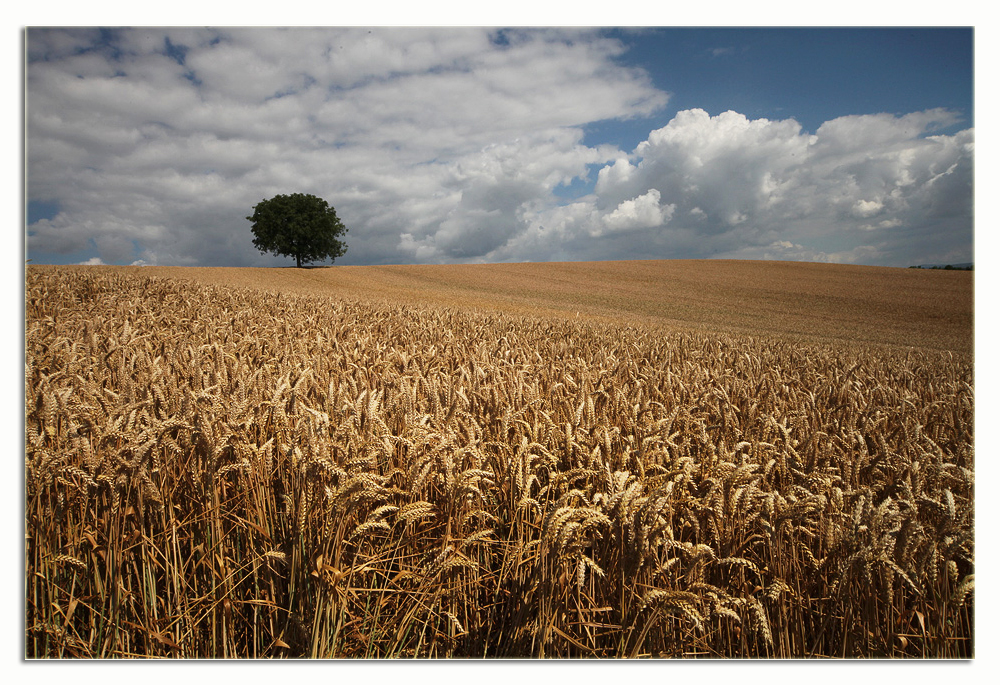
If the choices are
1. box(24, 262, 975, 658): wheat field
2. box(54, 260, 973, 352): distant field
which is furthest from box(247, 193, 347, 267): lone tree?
box(24, 262, 975, 658): wheat field

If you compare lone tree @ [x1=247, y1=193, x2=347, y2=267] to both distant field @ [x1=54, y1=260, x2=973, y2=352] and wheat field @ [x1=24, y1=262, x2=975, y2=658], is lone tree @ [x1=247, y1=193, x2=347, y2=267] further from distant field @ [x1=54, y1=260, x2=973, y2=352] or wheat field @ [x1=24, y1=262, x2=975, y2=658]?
wheat field @ [x1=24, y1=262, x2=975, y2=658]

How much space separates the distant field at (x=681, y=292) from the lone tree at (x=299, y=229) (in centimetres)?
161

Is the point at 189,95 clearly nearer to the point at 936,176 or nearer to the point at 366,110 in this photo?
the point at 366,110

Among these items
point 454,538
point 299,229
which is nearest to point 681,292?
point 299,229

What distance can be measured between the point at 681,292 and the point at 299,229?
2394 cm

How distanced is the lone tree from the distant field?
1609mm

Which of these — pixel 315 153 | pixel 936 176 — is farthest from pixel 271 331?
pixel 936 176

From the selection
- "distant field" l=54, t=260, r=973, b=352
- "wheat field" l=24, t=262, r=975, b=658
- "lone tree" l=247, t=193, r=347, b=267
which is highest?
"lone tree" l=247, t=193, r=347, b=267

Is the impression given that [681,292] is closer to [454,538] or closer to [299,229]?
[299,229]

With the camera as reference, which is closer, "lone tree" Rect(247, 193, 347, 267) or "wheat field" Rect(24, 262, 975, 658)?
"wheat field" Rect(24, 262, 975, 658)

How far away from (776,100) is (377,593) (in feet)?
12.0

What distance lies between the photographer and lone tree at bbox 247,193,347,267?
104 ft

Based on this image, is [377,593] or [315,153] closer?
[377,593]
